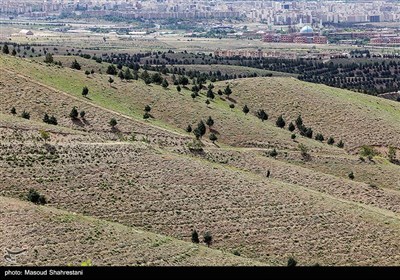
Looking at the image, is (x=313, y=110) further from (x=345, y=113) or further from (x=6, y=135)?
(x=6, y=135)

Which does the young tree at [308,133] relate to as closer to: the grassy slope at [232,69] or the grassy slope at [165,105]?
the grassy slope at [165,105]

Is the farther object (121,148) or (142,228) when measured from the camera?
(121,148)

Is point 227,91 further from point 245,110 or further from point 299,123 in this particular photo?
point 299,123

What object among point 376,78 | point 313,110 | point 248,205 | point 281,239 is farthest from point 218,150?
point 376,78

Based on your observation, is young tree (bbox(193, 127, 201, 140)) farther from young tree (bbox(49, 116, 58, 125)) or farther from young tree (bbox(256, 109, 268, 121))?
young tree (bbox(256, 109, 268, 121))

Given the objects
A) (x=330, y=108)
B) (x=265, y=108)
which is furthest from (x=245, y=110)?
(x=330, y=108)

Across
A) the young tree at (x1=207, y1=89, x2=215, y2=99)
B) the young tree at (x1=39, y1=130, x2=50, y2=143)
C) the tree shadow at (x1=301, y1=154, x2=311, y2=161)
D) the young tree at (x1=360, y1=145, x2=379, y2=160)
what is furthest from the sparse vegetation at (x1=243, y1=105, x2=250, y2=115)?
the young tree at (x1=39, y1=130, x2=50, y2=143)
